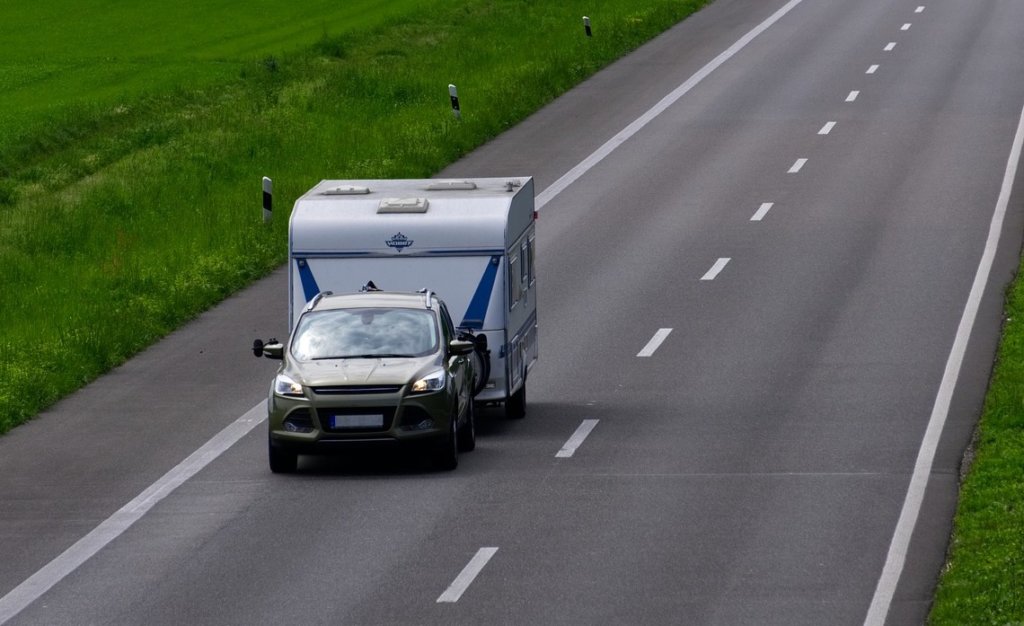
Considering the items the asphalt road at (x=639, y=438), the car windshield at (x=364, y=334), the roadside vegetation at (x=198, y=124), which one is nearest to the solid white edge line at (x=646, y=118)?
the asphalt road at (x=639, y=438)

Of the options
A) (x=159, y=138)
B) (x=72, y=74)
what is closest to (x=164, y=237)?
(x=159, y=138)

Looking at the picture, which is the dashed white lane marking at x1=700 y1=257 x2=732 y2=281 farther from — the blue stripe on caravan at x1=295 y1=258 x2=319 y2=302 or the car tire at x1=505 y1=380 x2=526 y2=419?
the blue stripe on caravan at x1=295 y1=258 x2=319 y2=302

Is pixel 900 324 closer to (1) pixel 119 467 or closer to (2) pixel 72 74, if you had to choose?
(1) pixel 119 467

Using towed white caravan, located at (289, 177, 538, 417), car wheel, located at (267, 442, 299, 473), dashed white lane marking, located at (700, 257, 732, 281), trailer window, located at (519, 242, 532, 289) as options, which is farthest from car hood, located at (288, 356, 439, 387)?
dashed white lane marking, located at (700, 257, 732, 281)

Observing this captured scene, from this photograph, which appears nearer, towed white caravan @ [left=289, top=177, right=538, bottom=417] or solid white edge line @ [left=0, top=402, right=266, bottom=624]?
solid white edge line @ [left=0, top=402, right=266, bottom=624]

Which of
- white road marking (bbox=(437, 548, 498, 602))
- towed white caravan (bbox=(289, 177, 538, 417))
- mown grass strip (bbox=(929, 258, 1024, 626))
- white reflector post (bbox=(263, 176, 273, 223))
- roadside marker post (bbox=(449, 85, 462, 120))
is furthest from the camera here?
roadside marker post (bbox=(449, 85, 462, 120))

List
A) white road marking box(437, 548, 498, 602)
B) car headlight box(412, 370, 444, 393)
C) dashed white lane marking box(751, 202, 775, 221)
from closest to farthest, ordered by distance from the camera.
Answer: white road marking box(437, 548, 498, 602) → car headlight box(412, 370, 444, 393) → dashed white lane marking box(751, 202, 775, 221)

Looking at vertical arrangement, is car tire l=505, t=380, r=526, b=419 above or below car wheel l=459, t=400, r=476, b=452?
below

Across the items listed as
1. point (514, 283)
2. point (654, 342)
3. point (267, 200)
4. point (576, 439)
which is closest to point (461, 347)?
point (576, 439)

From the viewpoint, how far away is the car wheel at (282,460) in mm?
19062

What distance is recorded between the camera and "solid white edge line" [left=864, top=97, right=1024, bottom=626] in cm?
1491

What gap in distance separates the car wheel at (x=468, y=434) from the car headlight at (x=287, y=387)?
76.6 inches

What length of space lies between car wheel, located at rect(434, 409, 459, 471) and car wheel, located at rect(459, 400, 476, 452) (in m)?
0.56

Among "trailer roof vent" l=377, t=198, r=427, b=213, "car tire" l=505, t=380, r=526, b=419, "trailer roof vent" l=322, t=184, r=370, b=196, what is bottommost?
"car tire" l=505, t=380, r=526, b=419
